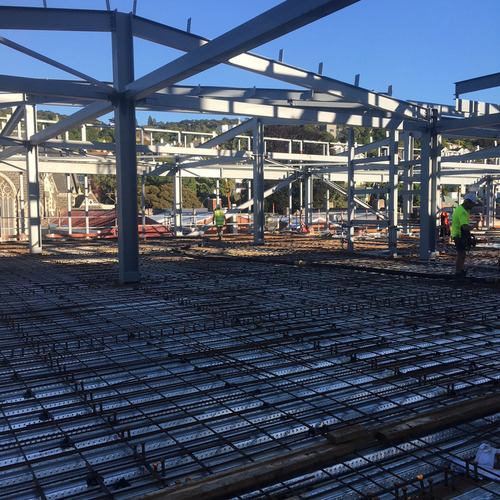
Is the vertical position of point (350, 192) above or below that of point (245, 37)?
below

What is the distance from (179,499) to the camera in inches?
91.9

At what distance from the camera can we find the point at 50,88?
830 cm

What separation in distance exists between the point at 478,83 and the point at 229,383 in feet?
33.0

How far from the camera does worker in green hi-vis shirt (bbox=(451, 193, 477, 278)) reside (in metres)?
9.15

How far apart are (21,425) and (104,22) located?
7079 mm

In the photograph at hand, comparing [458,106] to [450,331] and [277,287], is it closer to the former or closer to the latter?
[277,287]

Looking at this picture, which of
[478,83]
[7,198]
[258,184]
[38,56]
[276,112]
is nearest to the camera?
[38,56]

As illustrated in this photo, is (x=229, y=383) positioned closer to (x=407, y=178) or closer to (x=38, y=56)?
(x=38, y=56)

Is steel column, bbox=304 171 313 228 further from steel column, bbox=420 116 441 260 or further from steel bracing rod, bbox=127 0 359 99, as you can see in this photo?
steel bracing rod, bbox=127 0 359 99

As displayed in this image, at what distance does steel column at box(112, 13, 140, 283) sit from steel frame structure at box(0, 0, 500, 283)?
0.02 meters

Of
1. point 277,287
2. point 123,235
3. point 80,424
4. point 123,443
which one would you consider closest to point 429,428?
point 123,443

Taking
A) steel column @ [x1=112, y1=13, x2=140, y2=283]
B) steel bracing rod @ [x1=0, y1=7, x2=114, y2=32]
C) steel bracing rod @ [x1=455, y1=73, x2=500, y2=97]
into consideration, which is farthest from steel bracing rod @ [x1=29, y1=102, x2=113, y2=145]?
steel bracing rod @ [x1=455, y1=73, x2=500, y2=97]

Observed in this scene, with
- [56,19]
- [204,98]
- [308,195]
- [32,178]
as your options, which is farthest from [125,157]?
[308,195]

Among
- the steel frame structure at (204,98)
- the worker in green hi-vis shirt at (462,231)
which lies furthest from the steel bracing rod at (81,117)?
the worker in green hi-vis shirt at (462,231)
